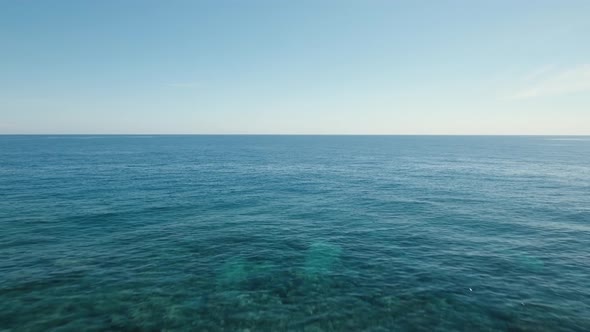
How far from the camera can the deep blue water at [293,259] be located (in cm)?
2556

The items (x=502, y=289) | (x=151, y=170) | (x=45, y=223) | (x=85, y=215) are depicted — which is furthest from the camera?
(x=151, y=170)

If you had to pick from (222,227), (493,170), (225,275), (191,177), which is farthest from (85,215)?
(493,170)

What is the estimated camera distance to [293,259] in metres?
36.9

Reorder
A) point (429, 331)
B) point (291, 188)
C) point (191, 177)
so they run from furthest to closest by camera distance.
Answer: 1. point (191, 177)
2. point (291, 188)
3. point (429, 331)

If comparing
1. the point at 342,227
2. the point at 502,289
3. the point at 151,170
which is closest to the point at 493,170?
the point at 342,227

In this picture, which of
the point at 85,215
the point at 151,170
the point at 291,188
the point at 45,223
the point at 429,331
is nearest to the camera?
the point at 429,331

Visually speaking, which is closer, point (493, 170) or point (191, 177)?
point (191, 177)

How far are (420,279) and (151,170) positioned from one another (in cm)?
9525

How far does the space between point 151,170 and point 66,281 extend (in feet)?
258

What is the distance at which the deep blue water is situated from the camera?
2556 cm

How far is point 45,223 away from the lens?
4700cm

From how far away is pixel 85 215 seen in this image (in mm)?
51375

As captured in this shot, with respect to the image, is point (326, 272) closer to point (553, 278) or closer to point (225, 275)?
point (225, 275)

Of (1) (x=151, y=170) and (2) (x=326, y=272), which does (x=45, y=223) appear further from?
(1) (x=151, y=170)
